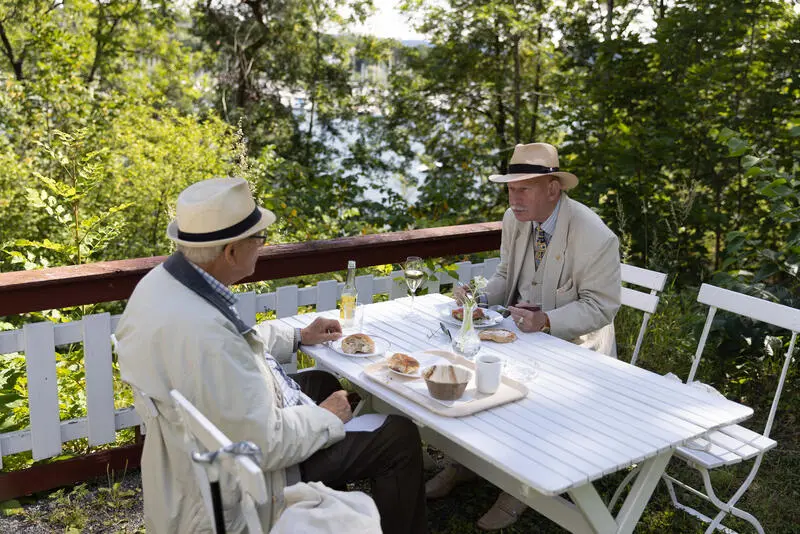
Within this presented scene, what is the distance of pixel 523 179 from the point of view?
125 inches

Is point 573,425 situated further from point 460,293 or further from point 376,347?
point 460,293

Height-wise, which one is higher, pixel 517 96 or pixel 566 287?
pixel 517 96

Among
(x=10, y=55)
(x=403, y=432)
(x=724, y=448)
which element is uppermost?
(x=10, y=55)

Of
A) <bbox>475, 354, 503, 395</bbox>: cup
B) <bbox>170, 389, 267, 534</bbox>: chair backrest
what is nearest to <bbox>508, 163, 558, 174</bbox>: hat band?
<bbox>475, 354, 503, 395</bbox>: cup

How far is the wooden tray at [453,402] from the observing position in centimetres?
217

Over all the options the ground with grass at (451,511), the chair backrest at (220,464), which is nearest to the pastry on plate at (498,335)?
the ground with grass at (451,511)

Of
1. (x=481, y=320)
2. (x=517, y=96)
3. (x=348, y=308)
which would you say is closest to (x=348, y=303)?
(x=348, y=308)

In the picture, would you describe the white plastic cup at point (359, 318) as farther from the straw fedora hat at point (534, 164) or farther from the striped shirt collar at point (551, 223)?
the striped shirt collar at point (551, 223)

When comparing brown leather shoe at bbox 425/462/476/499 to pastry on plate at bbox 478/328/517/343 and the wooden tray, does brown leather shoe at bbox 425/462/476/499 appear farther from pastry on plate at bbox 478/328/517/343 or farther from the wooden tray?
the wooden tray

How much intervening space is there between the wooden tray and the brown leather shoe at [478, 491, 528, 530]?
0.84m

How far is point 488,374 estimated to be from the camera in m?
2.27

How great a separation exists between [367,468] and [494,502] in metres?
1.13

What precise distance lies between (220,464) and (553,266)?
79.5 inches

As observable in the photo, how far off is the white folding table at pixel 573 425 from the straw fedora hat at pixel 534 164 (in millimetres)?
786
